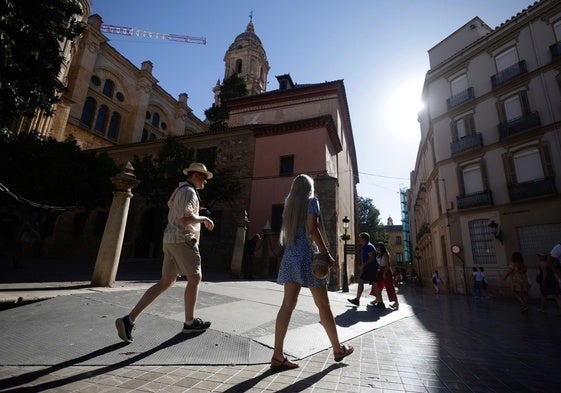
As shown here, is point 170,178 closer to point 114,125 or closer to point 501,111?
point 501,111

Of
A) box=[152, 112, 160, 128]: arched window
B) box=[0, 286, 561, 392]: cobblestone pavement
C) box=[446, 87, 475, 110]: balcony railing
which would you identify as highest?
box=[152, 112, 160, 128]: arched window

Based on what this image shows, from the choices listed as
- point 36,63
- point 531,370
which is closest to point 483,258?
point 531,370

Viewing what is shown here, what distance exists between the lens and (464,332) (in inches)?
172

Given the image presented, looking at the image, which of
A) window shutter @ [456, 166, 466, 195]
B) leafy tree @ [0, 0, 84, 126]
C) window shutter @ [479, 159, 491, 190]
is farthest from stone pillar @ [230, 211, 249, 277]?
window shutter @ [479, 159, 491, 190]

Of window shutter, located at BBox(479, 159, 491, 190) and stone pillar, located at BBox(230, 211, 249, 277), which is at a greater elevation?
window shutter, located at BBox(479, 159, 491, 190)

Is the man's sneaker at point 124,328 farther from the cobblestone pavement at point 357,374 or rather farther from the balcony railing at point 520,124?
the balcony railing at point 520,124

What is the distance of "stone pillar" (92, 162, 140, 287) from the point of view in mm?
5367

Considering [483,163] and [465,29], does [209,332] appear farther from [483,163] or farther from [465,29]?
[465,29]

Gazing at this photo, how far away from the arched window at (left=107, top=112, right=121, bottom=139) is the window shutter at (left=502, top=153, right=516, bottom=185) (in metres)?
35.8

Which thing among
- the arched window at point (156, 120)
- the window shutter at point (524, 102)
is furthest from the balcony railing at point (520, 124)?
the arched window at point (156, 120)

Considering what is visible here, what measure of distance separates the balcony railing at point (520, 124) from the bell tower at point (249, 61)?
3114 cm

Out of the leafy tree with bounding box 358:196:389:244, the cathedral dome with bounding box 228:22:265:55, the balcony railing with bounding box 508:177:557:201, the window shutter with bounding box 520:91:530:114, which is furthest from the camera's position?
the cathedral dome with bounding box 228:22:265:55

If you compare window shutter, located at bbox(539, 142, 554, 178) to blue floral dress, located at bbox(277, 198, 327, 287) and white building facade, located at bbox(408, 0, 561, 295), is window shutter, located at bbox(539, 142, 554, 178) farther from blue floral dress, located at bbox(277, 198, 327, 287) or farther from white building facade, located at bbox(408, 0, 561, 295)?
blue floral dress, located at bbox(277, 198, 327, 287)

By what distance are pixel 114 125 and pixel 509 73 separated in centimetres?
3639
